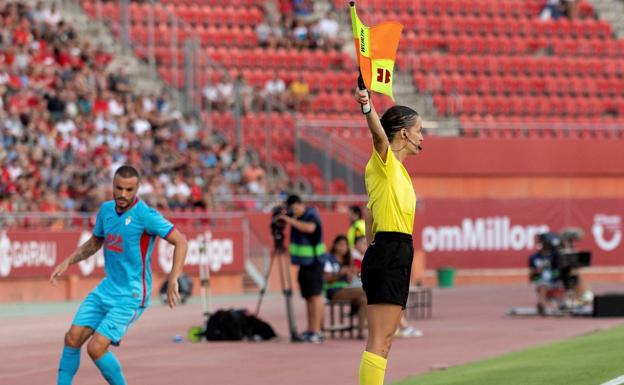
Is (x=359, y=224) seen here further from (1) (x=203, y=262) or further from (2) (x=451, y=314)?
(2) (x=451, y=314)

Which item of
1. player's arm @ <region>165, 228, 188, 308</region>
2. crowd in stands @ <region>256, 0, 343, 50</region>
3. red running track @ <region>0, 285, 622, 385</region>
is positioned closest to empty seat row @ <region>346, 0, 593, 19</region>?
crowd in stands @ <region>256, 0, 343, 50</region>

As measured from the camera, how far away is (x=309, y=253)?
18.7m

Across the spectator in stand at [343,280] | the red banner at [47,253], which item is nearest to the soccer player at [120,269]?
the spectator in stand at [343,280]

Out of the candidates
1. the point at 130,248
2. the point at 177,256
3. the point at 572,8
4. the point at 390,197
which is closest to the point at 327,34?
the point at 572,8

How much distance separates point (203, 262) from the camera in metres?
19.1

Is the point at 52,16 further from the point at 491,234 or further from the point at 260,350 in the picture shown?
the point at 260,350

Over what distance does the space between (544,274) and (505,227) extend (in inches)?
500

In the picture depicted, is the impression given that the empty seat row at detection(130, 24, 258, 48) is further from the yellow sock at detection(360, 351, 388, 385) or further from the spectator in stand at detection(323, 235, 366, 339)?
the yellow sock at detection(360, 351, 388, 385)

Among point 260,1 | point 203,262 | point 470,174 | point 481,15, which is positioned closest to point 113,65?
point 260,1

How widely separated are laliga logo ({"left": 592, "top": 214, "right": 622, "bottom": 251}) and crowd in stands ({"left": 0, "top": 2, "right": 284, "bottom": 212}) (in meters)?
9.01

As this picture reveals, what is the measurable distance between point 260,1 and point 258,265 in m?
11.8

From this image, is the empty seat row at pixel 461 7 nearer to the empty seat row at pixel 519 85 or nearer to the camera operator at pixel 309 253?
the empty seat row at pixel 519 85

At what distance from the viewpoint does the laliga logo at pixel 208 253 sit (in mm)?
28516

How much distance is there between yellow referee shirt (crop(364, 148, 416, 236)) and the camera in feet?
30.0
